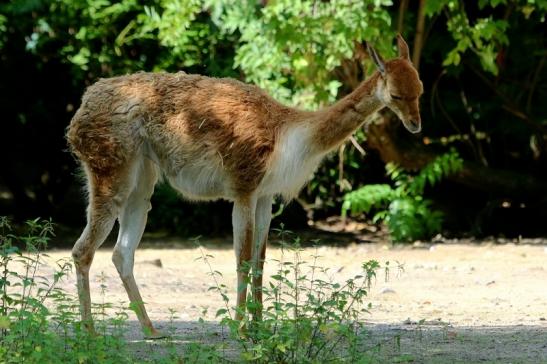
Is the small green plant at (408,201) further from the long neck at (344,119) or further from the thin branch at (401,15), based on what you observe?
the long neck at (344,119)

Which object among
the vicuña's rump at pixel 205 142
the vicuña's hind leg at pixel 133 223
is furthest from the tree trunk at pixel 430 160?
the vicuña's hind leg at pixel 133 223

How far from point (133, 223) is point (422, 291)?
3043 millimetres

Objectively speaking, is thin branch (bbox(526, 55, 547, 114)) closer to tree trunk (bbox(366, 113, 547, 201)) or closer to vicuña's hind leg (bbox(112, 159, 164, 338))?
tree trunk (bbox(366, 113, 547, 201))

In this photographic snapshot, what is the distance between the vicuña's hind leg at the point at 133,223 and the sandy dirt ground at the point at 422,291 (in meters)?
0.29

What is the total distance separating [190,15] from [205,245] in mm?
2879

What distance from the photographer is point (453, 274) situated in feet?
34.2

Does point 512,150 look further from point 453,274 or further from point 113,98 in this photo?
point 113,98

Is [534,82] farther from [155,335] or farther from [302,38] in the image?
[155,335]

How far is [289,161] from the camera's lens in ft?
23.9

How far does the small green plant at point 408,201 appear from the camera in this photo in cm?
1288

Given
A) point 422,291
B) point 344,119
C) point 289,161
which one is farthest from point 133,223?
point 422,291

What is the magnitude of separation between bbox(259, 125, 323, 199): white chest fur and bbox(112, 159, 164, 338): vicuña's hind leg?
87 centimetres

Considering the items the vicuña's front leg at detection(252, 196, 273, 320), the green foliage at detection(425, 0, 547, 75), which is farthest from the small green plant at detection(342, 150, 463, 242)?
the vicuña's front leg at detection(252, 196, 273, 320)

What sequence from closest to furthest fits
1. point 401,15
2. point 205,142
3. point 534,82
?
point 205,142, point 401,15, point 534,82
